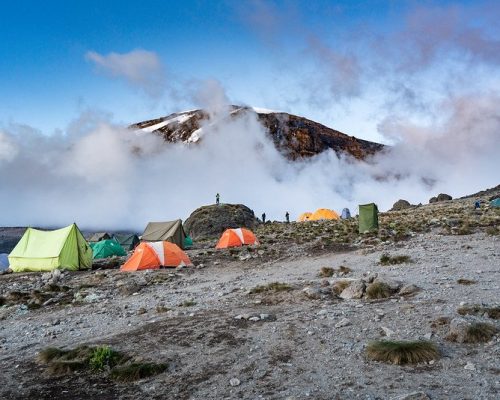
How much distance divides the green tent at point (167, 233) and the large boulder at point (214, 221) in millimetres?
11781

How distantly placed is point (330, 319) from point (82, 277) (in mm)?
15941

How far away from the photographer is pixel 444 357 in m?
7.38

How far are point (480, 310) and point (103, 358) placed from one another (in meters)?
7.21

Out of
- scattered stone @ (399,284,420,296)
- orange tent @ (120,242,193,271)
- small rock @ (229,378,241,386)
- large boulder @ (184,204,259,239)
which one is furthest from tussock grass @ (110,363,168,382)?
large boulder @ (184,204,259,239)

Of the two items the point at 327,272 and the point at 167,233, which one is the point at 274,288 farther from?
the point at 167,233

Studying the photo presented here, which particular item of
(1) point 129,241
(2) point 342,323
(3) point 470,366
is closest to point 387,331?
(2) point 342,323

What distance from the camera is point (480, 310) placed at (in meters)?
9.15

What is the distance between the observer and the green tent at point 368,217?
96.9ft

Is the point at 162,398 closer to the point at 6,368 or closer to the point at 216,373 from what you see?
the point at 216,373

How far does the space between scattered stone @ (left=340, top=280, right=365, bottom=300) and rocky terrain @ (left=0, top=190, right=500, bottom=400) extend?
4 centimetres

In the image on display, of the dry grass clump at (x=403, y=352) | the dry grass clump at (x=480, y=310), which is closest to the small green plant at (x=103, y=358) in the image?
the dry grass clump at (x=403, y=352)

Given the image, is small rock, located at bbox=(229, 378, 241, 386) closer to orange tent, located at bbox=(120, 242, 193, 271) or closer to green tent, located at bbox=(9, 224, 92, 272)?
orange tent, located at bbox=(120, 242, 193, 271)

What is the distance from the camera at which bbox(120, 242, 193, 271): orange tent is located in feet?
73.4

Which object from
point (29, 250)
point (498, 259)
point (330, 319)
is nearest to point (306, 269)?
point (498, 259)
